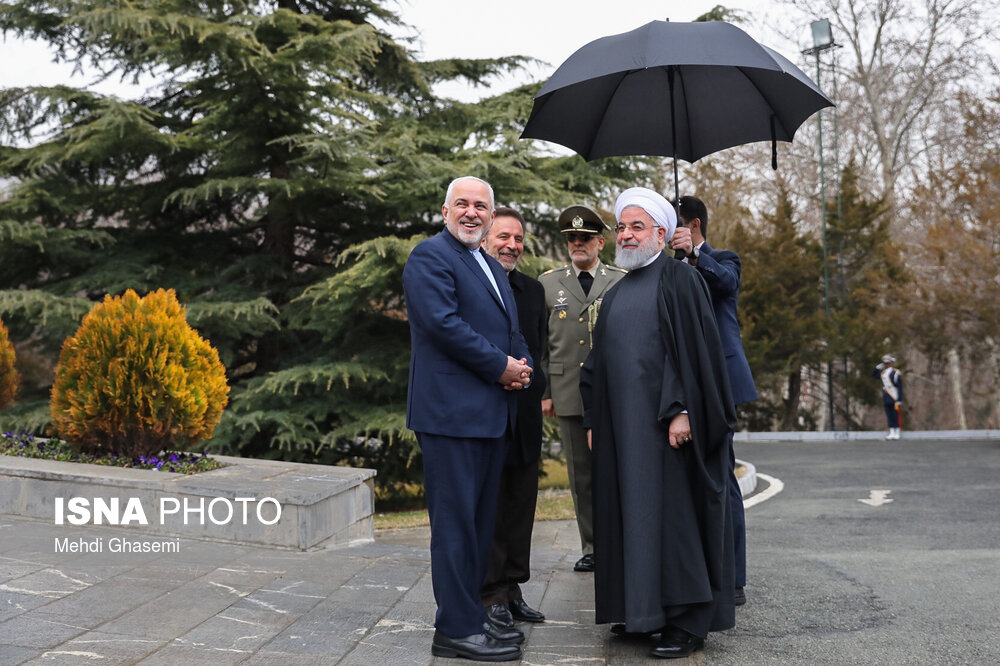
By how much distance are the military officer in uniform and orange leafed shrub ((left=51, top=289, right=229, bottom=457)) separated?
2.84 meters

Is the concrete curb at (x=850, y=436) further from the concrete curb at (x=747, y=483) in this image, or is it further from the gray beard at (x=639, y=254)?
the gray beard at (x=639, y=254)

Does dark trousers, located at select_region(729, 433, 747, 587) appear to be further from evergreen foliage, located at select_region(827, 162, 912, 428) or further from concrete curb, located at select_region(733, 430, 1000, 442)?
evergreen foliage, located at select_region(827, 162, 912, 428)

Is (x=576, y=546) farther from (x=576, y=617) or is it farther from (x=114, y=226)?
(x=114, y=226)

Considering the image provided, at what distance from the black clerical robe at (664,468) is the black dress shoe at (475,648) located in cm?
46

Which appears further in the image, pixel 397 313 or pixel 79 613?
pixel 397 313

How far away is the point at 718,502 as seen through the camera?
412cm

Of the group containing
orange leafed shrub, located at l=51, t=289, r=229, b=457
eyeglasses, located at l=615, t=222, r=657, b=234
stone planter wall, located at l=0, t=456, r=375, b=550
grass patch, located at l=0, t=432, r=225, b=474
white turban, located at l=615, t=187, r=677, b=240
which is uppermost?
white turban, located at l=615, t=187, r=677, b=240

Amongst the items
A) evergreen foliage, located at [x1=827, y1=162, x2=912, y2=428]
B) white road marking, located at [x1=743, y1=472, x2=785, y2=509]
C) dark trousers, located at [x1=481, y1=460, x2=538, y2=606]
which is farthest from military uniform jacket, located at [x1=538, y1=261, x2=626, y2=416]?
evergreen foliage, located at [x1=827, y1=162, x2=912, y2=428]

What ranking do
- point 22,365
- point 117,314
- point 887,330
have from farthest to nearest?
point 887,330 < point 22,365 < point 117,314

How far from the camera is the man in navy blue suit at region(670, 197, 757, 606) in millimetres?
4988

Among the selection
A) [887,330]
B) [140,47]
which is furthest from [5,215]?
[887,330]

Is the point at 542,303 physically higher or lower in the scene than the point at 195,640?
higher

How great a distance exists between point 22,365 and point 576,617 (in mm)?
14219

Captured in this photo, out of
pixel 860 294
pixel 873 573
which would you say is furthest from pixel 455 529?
pixel 860 294
